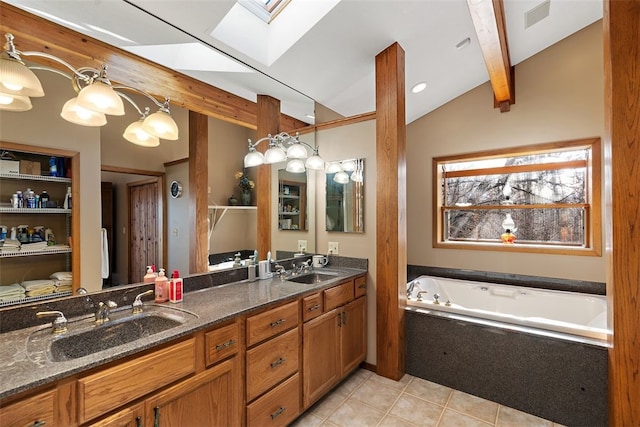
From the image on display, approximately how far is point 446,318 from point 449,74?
247cm

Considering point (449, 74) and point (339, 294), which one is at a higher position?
point (449, 74)

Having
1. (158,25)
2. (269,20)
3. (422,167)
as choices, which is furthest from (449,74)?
→ (158,25)

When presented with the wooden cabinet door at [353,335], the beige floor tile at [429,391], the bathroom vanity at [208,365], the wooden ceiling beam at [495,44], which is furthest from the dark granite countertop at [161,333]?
the wooden ceiling beam at [495,44]

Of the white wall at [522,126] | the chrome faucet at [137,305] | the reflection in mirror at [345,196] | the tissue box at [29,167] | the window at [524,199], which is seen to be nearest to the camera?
the tissue box at [29,167]

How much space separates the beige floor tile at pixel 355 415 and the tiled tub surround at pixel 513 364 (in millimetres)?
649

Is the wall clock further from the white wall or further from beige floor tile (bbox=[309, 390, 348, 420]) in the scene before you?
the white wall

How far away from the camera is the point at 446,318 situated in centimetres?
239

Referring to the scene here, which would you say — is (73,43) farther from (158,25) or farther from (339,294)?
(339,294)

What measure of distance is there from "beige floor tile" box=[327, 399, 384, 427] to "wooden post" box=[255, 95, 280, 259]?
1.30m

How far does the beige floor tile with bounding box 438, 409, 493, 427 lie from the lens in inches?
75.8

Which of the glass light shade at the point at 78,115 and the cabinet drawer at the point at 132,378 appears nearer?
the cabinet drawer at the point at 132,378

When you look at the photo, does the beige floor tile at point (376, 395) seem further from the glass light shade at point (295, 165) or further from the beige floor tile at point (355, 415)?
the glass light shade at point (295, 165)

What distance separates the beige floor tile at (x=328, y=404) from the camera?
80.1 inches

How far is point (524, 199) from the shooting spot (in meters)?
3.55
